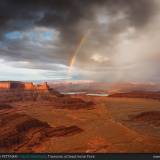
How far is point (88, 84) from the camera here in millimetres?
27359

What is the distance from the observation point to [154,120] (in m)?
10.1

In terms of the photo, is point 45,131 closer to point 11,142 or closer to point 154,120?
point 11,142

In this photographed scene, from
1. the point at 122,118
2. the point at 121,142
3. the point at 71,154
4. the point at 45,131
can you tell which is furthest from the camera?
the point at 122,118

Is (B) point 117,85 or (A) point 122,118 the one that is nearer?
(A) point 122,118

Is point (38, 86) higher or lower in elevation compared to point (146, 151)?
higher

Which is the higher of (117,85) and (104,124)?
(117,85)

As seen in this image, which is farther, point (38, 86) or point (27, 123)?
point (38, 86)

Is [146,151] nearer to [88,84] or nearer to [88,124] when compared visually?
[88,124]

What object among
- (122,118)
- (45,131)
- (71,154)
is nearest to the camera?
(71,154)

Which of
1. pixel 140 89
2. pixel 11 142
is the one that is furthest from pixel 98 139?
pixel 140 89

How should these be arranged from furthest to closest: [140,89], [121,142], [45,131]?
[140,89]
[45,131]
[121,142]

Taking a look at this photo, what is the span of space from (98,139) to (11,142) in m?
2.89

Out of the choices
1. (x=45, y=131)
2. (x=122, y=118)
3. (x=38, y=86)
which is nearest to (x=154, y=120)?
(x=122, y=118)

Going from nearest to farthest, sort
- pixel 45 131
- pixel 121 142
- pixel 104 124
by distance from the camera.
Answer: pixel 121 142 → pixel 45 131 → pixel 104 124
